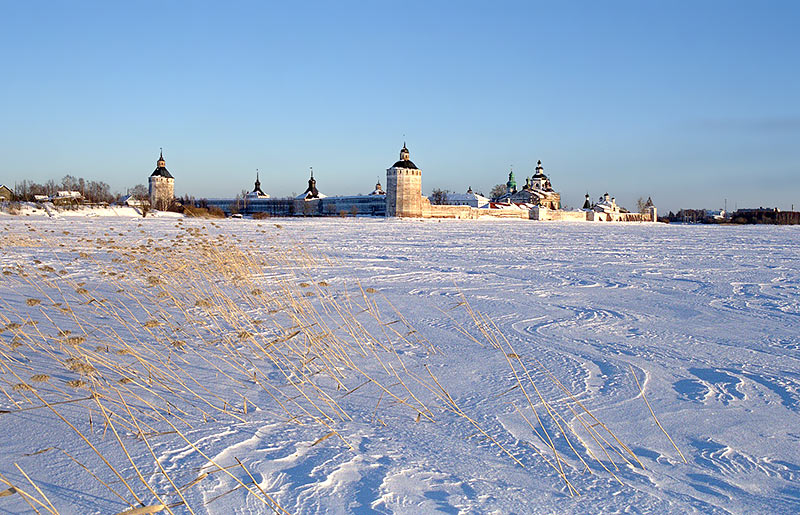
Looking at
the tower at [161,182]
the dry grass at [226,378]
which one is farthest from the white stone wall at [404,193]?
the dry grass at [226,378]

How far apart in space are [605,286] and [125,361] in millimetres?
5202

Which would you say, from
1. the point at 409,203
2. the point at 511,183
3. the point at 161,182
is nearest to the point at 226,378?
the point at 409,203

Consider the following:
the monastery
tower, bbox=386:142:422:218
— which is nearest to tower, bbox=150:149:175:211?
the monastery

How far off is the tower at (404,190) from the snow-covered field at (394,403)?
64.0 meters

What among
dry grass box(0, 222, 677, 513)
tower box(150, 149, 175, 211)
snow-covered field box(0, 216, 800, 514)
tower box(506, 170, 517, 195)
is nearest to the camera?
snow-covered field box(0, 216, 800, 514)

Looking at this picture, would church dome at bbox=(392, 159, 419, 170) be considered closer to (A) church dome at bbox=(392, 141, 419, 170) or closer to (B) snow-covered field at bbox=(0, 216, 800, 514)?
(A) church dome at bbox=(392, 141, 419, 170)

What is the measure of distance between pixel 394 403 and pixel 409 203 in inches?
2654

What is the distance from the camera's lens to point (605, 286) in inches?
270

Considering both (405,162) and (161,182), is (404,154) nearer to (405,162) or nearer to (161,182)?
(405,162)

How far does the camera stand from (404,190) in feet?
230

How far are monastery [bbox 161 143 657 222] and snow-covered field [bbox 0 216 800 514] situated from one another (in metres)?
57.8

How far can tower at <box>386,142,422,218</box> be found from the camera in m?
69.6

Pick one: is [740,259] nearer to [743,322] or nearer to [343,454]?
[743,322]

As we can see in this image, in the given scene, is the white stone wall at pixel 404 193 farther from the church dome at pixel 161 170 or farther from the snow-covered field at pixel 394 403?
the snow-covered field at pixel 394 403
